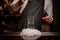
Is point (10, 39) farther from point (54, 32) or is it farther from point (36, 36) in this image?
point (54, 32)

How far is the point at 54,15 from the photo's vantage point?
5.11 feet

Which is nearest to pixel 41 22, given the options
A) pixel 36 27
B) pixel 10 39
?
pixel 36 27

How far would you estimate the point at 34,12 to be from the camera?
1.57 meters

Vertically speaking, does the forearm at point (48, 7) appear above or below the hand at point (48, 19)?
above

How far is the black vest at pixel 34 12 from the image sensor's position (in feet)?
5.10

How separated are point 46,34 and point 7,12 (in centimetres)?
37

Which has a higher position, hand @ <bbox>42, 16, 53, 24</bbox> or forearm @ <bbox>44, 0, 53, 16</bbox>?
forearm @ <bbox>44, 0, 53, 16</bbox>

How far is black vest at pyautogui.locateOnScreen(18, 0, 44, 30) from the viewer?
1.55m

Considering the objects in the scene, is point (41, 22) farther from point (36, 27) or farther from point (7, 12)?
point (7, 12)

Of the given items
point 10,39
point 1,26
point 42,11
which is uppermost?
point 42,11

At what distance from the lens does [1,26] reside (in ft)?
5.07

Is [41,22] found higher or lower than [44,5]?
lower

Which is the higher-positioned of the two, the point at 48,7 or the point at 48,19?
the point at 48,7

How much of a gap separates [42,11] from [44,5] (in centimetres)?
5
